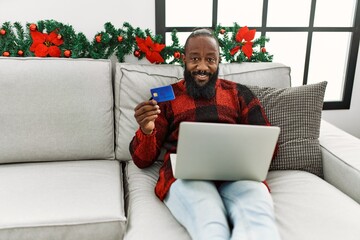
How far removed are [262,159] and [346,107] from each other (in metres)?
1.58

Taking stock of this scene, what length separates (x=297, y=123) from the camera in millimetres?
1605

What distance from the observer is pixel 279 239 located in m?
1.07

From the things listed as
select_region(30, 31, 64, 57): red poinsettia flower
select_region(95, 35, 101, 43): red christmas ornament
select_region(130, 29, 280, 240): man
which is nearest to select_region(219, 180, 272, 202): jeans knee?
select_region(130, 29, 280, 240): man

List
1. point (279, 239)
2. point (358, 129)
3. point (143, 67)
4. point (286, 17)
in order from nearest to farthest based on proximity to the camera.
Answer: point (279, 239)
point (143, 67)
point (286, 17)
point (358, 129)

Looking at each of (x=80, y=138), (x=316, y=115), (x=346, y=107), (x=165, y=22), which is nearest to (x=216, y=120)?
(x=316, y=115)

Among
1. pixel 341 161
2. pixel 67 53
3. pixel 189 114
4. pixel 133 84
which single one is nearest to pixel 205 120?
pixel 189 114

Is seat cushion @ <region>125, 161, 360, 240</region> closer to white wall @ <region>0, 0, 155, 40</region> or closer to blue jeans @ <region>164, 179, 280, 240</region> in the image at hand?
blue jeans @ <region>164, 179, 280, 240</region>

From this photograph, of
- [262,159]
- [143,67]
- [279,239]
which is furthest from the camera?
[143,67]

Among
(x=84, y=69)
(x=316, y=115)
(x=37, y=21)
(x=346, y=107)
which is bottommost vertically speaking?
(x=346, y=107)

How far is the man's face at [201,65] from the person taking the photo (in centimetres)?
148

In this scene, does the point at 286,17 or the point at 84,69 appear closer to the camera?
the point at 84,69

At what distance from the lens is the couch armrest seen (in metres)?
1.41

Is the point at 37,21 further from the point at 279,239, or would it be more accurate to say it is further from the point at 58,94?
the point at 279,239

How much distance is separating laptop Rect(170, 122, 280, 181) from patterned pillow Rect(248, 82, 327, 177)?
1.29ft
